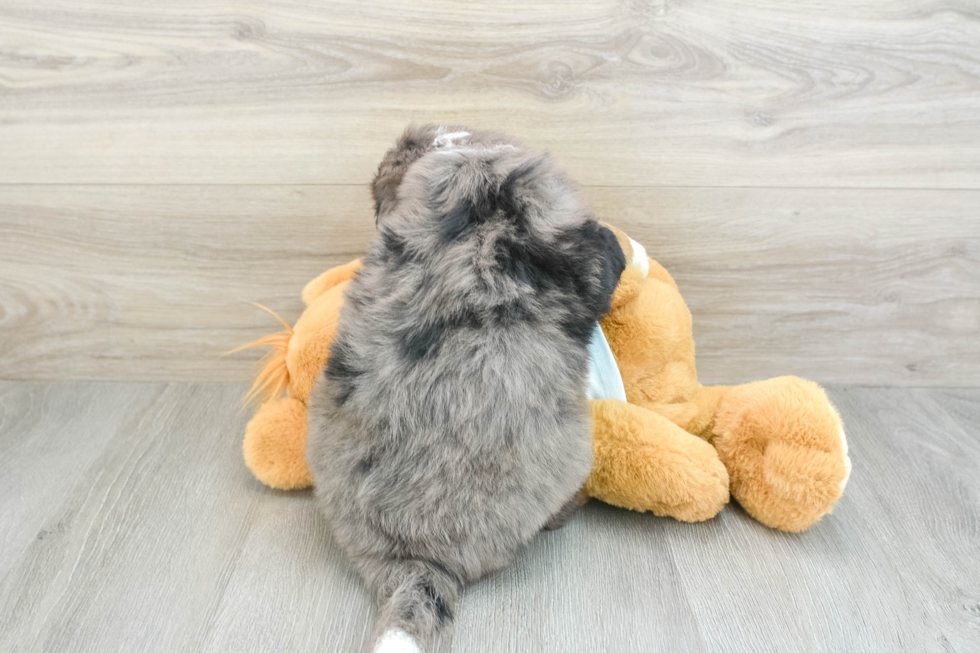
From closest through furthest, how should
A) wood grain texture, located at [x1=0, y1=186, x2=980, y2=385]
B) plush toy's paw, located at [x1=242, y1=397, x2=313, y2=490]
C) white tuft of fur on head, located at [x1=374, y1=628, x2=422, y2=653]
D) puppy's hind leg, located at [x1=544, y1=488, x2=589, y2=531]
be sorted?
white tuft of fur on head, located at [x1=374, y1=628, x2=422, y2=653]
puppy's hind leg, located at [x1=544, y1=488, x2=589, y2=531]
plush toy's paw, located at [x1=242, y1=397, x2=313, y2=490]
wood grain texture, located at [x1=0, y1=186, x2=980, y2=385]

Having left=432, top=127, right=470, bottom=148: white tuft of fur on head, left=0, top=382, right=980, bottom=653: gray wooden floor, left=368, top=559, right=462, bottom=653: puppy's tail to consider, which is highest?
left=432, top=127, right=470, bottom=148: white tuft of fur on head

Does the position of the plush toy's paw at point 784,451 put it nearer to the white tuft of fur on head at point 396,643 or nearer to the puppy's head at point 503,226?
the puppy's head at point 503,226

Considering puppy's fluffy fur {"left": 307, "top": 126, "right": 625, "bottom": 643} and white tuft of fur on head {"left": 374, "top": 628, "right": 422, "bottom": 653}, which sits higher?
puppy's fluffy fur {"left": 307, "top": 126, "right": 625, "bottom": 643}

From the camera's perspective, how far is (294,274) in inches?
41.8

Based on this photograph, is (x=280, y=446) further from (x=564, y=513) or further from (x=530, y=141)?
(x=530, y=141)

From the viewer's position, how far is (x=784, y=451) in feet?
2.48

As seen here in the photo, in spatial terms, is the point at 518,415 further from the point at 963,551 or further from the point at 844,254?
the point at 844,254

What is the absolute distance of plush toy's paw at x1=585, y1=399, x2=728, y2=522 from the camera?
75 cm

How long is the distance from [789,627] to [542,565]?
26 cm

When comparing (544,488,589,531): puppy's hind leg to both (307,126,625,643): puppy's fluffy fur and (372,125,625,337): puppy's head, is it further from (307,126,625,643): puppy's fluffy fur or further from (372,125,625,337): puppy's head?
(372,125,625,337): puppy's head

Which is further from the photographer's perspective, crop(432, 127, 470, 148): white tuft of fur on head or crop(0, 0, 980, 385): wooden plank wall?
crop(0, 0, 980, 385): wooden plank wall

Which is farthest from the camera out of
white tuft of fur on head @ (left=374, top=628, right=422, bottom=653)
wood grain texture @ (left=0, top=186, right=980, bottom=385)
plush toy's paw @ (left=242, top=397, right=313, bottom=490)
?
wood grain texture @ (left=0, top=186, right=980, bottom=385)

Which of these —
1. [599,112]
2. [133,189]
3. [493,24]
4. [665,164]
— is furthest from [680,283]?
[133,189]

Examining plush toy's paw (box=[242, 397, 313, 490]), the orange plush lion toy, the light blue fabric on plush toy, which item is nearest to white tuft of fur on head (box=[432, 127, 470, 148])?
the orange plush lion toy
